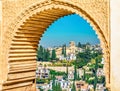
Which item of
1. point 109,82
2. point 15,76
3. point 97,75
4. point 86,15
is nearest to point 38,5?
point 86,15

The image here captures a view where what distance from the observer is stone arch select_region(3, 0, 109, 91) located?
263 inches

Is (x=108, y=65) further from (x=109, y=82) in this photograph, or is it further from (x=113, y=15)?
(x=113, y=15)

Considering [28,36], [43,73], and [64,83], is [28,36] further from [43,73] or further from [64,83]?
[43,73]

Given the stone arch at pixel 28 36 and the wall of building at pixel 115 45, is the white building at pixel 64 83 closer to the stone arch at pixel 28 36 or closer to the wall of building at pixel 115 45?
the stone arch at pixel 28 36

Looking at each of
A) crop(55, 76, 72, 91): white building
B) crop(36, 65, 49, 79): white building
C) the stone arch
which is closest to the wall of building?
the stone arch

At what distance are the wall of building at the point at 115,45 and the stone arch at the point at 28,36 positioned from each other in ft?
2.02

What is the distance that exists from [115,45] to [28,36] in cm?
270

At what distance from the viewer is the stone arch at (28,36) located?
263 inches

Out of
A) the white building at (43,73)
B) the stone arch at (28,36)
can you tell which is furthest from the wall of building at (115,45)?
the white building at (43,73)

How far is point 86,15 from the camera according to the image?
20.2 ft

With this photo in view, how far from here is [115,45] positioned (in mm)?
5621

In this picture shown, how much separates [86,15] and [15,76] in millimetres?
2394

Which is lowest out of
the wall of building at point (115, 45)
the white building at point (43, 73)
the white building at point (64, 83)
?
the white building at point (64, 83)

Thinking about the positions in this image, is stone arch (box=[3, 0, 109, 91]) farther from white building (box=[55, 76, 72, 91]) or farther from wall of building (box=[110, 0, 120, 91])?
white building (box=[55, 76, 72, 91])
